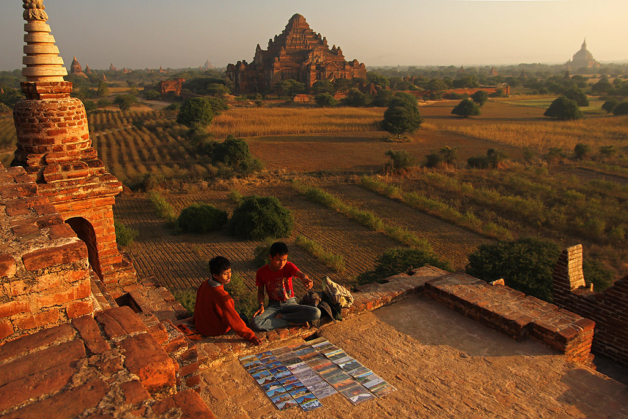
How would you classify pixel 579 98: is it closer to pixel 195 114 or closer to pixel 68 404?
pixel 195 114

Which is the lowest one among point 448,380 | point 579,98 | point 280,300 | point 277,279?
point 448,380

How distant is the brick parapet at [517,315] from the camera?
4.52 m

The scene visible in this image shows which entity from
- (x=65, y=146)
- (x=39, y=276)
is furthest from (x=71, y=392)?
(x=65, y=146)

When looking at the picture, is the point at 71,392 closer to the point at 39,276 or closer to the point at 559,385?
the point at 39,276

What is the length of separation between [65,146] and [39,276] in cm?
385

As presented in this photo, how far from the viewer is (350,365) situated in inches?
163

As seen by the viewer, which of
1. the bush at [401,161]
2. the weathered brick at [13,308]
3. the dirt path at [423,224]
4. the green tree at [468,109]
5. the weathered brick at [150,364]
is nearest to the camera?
the weathered brick at [150,364]

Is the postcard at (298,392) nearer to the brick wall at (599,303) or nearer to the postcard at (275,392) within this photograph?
the postcard at (275,392)

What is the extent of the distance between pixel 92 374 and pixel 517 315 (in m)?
4.39

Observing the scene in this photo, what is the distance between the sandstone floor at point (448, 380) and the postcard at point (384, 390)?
5 centimetres

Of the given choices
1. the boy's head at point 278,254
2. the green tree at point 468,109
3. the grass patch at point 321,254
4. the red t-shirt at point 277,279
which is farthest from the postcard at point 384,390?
the green tree at point 468,109

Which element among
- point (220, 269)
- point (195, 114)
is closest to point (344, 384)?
point (220, 269)

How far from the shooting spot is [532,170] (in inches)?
831

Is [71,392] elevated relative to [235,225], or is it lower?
elevated
